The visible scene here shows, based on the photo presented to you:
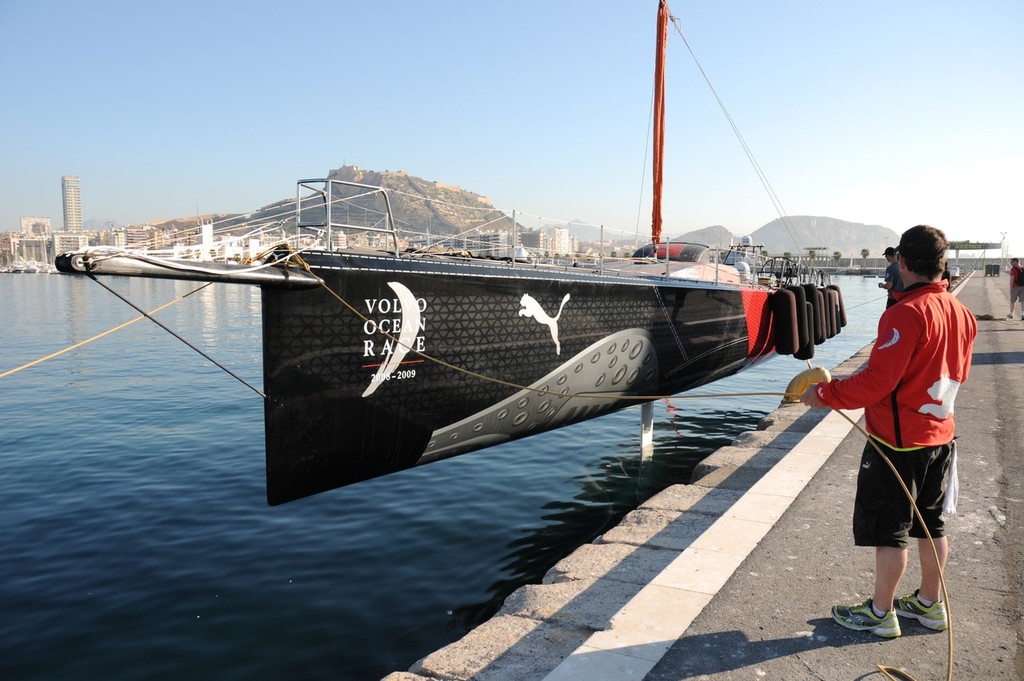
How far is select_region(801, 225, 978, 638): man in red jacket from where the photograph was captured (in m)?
3.03

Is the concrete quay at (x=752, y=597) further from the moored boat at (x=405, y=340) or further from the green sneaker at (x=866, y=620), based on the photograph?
the moored boat at (x=405, y=340)

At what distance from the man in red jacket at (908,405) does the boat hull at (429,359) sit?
10.2ft

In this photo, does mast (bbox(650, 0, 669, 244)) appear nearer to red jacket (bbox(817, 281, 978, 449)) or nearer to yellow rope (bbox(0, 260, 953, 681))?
yellow rope (bbox(0, 260, 953, 681))

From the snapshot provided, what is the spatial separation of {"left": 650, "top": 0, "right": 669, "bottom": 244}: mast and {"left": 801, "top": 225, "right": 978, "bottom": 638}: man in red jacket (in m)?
9.48

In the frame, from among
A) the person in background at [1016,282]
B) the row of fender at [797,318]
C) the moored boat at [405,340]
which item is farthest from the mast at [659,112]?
the person in background at [1016,282]

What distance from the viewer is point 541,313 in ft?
21.6

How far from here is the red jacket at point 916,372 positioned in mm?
3010

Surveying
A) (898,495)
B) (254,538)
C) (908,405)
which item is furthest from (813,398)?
(254,538)

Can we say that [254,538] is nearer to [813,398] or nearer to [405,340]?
[405,340]

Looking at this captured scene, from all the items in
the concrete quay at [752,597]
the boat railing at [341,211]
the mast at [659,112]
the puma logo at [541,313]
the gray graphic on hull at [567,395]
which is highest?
the mast at [659,112]

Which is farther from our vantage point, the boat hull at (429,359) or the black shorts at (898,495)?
the boat hull at (429,359)

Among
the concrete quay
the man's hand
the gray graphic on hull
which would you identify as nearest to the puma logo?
the gray graphic on hull

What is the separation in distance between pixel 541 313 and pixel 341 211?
2.06 meters

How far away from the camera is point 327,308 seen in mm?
5172
